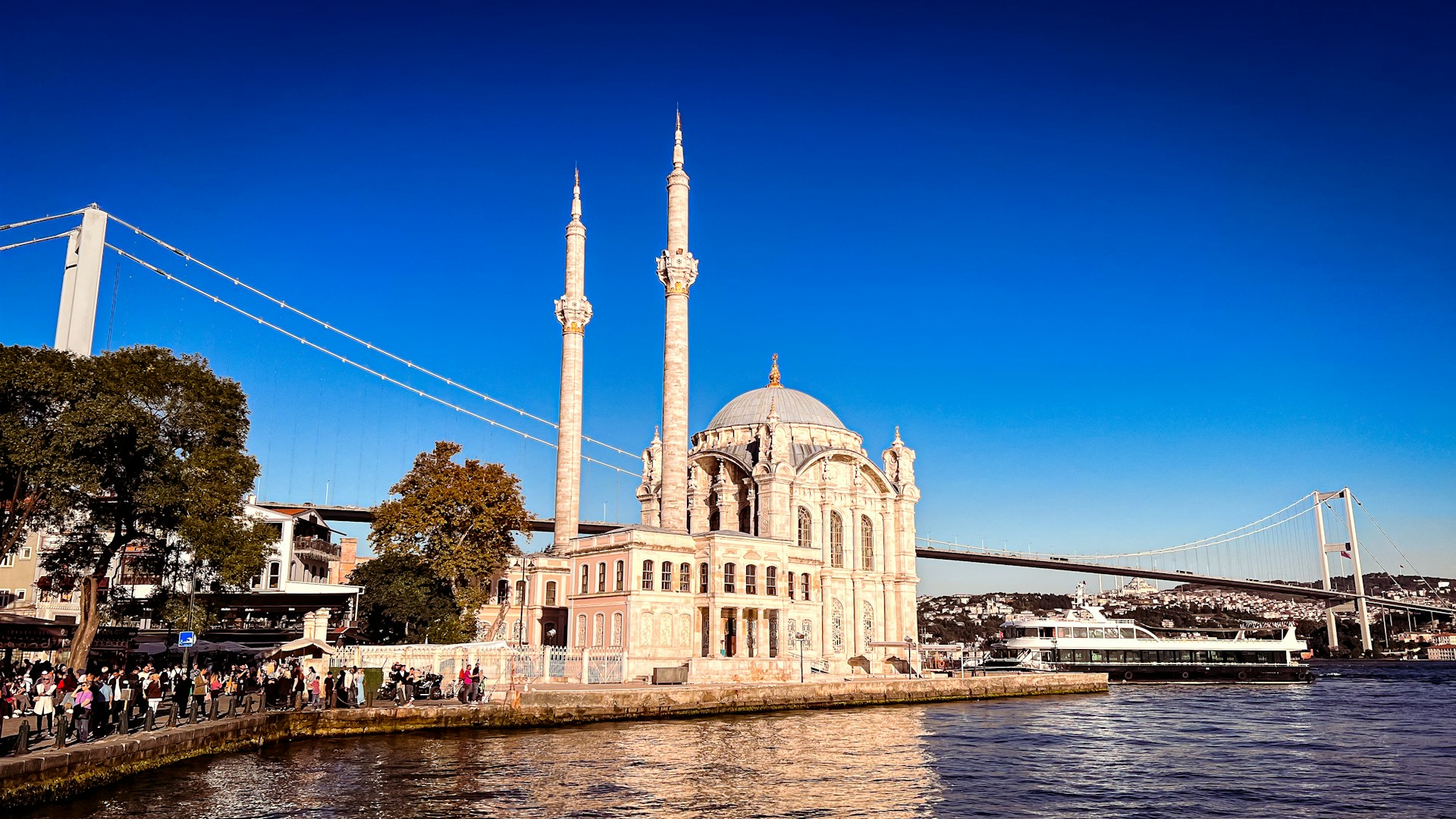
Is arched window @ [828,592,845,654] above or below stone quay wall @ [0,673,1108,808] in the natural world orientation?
above

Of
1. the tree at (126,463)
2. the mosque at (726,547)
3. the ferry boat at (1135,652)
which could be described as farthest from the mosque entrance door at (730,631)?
the ferry boat at (1135,652)

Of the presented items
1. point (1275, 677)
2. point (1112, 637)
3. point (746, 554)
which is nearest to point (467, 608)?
point (746, 554)

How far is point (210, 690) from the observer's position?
23.8 metres

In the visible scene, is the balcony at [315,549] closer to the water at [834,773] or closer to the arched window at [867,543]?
the arched window at [867,543]

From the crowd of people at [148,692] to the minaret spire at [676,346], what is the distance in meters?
15.1

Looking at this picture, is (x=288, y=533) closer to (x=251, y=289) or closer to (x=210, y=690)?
(x=251, y=289)

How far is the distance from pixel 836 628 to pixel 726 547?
12.5 meters

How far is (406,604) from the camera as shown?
1474 inches

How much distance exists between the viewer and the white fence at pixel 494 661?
3108 centimetres

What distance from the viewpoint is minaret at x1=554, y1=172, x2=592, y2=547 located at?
149 ft

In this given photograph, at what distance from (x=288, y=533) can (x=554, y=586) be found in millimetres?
19159

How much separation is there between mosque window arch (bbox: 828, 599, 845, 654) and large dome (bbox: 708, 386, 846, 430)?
383 inches

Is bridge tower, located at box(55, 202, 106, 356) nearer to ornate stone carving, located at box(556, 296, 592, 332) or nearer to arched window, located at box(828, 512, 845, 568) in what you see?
ornate stone carving, located at box(556, 296, 592, 332)

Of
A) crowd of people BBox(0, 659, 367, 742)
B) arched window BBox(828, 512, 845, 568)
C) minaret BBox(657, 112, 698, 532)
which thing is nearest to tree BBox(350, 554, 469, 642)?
crowd of people BBox(0, 659, 367, 742)
